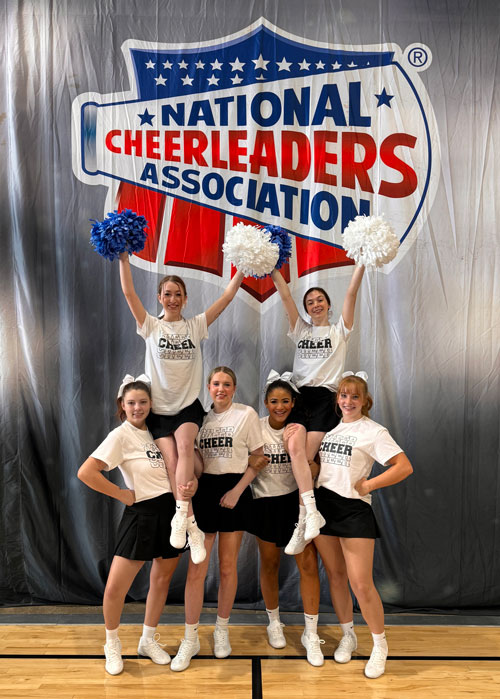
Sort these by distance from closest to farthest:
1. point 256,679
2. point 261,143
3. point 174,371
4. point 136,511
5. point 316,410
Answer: point 256,679 < point 136,511 < point 174,371 < point 316,410 < point 261,143

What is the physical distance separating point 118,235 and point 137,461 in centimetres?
100

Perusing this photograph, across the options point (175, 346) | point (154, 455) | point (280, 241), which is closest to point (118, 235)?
point (175, 346)

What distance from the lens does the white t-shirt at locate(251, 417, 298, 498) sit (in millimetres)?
2984

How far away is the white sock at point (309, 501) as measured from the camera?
9.23ft

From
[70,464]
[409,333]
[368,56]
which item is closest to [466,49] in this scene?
[368,56]

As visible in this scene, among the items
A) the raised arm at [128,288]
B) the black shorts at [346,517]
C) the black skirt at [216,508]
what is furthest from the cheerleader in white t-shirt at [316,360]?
the raised arm at [128,288]

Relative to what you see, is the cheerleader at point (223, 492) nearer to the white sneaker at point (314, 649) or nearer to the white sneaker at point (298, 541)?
the white sneaker at point (298, 541)

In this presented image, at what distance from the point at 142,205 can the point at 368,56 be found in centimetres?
151

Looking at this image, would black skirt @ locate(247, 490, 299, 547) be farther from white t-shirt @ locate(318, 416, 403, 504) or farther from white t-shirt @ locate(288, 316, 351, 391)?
white t-shirt @ locate(288, 316, 351, 391)

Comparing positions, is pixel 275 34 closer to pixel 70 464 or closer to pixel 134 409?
pixel 134 409

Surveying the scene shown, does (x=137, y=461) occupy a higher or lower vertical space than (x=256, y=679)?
higher

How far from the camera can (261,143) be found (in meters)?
3.58

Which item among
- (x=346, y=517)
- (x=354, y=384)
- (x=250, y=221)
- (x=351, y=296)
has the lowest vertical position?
(x=346, y=517)

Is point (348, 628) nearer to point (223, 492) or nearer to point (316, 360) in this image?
point (223, 492)
